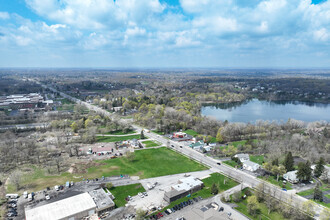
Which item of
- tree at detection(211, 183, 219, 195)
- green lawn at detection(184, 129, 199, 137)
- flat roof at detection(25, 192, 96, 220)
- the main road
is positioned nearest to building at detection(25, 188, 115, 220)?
flat roof at detection(25, 192, 96, 220)

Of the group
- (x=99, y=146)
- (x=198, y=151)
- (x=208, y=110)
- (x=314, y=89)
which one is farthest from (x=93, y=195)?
(x=314, y=89)

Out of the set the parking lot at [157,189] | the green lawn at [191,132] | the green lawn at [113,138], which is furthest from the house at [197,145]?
the green lawn at [113,138]

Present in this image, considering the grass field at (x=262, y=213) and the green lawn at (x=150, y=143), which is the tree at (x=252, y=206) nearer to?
the grass field at (x=262, y=213)

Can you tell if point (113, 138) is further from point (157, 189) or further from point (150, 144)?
→ point (157, 189)

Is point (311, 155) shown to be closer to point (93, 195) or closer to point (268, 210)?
point (268, 210)

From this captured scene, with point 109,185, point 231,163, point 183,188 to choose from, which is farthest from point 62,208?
point 231,163

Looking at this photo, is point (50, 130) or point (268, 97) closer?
point (50, 130)

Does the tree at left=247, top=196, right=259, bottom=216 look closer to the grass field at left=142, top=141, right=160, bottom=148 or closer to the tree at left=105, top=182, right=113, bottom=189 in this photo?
the tree at left=105, top=182, right=113, bottom=189
